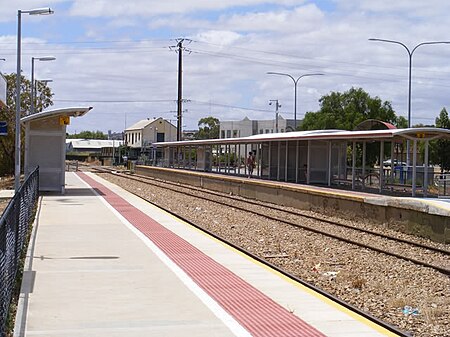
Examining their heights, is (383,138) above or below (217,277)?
above

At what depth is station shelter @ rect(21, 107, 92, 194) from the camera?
3115cm

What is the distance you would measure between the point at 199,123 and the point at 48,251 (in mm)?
142134

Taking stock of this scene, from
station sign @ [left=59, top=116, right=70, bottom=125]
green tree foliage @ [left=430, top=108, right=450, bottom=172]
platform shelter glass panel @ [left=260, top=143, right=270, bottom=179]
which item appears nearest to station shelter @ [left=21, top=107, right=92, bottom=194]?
station sign @ [left=59, top=116, right=70, bottom=125]

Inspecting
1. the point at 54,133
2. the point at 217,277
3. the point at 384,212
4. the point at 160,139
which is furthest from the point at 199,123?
the point at 217,277

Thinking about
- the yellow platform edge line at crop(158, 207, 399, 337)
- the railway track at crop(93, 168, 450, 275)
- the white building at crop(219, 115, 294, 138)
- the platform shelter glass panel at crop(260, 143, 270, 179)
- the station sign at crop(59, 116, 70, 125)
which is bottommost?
the railway track at crop(93, 168, 450, 275)

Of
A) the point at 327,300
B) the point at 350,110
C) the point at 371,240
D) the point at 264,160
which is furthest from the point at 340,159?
the point at 350,110

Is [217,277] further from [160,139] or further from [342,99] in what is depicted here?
[160,139]

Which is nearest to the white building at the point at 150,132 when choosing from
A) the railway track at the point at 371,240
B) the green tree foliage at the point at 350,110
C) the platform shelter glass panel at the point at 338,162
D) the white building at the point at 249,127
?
the white building at the point at 249,127

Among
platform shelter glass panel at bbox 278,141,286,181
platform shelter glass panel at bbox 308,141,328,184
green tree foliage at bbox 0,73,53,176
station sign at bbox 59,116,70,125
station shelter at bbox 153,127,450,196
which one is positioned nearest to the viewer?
station shelter at bbox 153,127,450,196

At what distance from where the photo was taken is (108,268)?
38.9ft

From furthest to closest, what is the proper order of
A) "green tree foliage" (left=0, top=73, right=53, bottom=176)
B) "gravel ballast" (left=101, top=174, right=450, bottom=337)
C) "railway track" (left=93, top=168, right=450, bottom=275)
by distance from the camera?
1. "green tree foliage" (left=0, top=73, right=53, bottom=176)
2. "railway track" (left=93, top=168, right=450, bottom=275)
3. "gravel ballast" (left=101, top=174, right=450, bottom=337)

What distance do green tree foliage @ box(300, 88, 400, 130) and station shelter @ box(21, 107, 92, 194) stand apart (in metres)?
45.7

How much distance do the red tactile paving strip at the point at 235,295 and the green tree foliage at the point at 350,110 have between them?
197 ft

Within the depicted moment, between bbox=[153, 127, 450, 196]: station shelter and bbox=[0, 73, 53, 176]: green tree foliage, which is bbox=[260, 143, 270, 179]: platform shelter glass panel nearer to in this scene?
bbox=[153, 127, 450, 196]: station shelter
